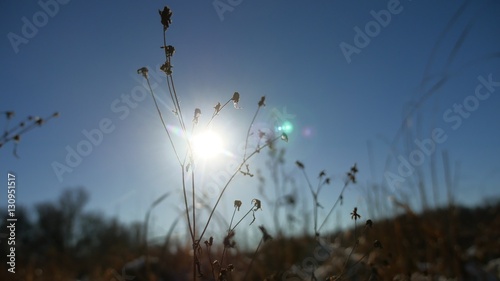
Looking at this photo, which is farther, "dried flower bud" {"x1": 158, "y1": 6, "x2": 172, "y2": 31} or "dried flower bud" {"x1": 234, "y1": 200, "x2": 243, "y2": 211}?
"dried flower bud" {"x1": 234, "y1": 200, "x2": 243, "y2": 211}

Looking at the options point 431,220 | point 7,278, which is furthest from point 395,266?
point 7,278

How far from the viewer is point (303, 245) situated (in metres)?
5.11

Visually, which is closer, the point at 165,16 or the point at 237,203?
the point at 165,16

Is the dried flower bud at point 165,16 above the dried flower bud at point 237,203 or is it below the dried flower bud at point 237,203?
above

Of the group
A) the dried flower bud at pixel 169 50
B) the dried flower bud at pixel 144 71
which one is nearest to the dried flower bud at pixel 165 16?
the dried flower bud at pixel 169 50

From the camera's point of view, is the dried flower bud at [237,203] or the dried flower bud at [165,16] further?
the dried flower bud at [237,203]

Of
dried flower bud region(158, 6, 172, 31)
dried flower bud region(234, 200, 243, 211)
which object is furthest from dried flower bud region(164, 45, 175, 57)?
dried flower bud region(234, 200, 243, 211)

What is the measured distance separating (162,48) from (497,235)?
4.98 metres

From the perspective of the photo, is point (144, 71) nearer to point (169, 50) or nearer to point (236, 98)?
point (169, 50)

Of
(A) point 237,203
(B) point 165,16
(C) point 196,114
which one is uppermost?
(B) point 165,16

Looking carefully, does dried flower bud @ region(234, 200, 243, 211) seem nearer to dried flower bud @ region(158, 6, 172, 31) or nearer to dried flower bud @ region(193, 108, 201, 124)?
dried flower bud @ region(193, 108, 201, 124)

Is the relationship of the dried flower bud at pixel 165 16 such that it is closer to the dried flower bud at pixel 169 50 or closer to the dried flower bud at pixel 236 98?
the dried flower bud at pixel 169 50

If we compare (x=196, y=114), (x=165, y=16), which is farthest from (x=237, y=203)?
(x=165, y=16)

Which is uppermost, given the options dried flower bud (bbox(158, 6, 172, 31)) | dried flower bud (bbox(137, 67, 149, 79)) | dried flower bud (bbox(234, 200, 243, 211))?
dried flower bud (bbox(158, 6, 172, 31))
